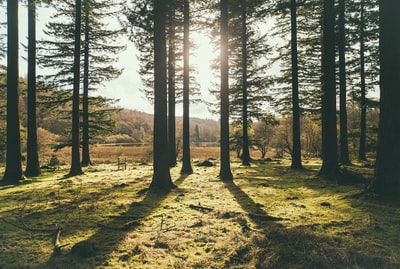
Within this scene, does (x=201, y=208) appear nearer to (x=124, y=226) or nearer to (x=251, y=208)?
(x=251, y=208)

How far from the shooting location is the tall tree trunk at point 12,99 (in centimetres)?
1030

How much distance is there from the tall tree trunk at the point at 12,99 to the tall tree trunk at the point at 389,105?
1255 cm

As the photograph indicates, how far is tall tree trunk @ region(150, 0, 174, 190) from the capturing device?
8078 mm

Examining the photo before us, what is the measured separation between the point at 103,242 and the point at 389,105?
21.1 feet

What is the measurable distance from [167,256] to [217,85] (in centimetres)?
1786

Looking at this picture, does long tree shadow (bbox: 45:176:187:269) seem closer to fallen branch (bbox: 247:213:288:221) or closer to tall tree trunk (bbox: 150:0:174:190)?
tall tree trunk (bbox: 150:0:174:190)

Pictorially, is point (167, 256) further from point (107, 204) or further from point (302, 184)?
point (302, 184)

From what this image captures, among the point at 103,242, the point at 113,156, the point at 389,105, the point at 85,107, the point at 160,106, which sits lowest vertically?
the point at 113,156

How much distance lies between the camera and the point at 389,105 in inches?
220

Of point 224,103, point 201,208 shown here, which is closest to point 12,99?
point 224,103

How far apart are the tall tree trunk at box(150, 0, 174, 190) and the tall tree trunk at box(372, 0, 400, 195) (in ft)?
18.9

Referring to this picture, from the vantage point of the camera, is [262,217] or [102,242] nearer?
[102,242]

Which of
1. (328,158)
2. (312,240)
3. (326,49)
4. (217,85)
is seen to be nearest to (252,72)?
(217,85)

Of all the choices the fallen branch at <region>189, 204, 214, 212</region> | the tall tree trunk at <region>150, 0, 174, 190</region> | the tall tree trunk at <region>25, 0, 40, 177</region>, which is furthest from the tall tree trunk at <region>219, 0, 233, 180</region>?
the tall tree trunk at <region>25, 0, 40, 177</region>
